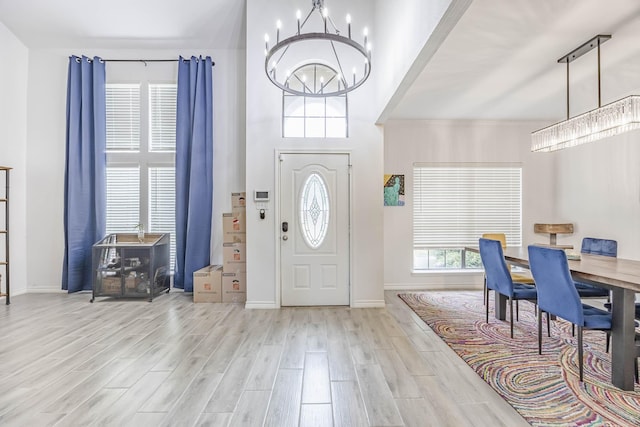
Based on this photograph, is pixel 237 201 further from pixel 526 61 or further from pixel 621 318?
pixel 621 318

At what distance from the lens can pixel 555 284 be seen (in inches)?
103

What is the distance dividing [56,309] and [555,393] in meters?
5.37

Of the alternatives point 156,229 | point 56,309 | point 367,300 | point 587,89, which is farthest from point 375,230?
point 56,309

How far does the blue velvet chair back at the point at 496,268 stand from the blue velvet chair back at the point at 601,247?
121 centimetres

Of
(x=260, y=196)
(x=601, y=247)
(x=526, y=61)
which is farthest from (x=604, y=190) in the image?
(x=260, y=196)

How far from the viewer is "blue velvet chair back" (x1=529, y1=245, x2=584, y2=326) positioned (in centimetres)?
248

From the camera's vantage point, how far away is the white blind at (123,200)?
207 inches

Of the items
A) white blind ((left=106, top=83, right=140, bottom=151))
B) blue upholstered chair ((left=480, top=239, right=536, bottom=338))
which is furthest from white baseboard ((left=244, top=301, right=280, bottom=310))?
white blind ((left=106, top=83, right=140, bottom=151))

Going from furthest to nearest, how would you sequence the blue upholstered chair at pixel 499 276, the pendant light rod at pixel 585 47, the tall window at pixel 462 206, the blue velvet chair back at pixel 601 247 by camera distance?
the tall window at pixel 462 206 < the blue velvet chair back at pixel 601 247 < the blue upholstered chair at pixel 499 276 < the pendant light rod at pixel 585 47

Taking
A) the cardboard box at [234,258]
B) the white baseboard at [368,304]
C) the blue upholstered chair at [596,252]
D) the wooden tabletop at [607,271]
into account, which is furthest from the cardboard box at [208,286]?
the blue upholstered chair at [596,252]

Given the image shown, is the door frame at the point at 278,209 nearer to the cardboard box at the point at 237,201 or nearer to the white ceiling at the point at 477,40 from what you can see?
the cardboard box at the point at 237,201

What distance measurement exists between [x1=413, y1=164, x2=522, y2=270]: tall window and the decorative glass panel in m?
1.95

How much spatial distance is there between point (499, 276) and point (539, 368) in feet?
3.51

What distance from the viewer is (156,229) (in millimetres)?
5262
